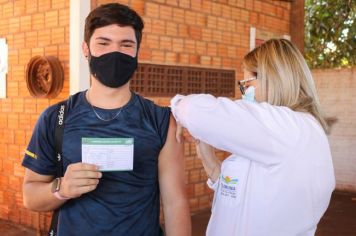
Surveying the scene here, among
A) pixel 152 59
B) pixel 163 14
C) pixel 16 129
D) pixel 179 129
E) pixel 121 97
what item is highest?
pixel 163 14

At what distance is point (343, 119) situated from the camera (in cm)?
739

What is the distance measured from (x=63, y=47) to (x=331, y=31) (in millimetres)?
8146

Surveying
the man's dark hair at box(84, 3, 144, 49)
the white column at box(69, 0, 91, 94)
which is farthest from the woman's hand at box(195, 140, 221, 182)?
the white column at box(69, 0, 91, 94)

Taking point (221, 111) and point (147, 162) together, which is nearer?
point (221, 111)

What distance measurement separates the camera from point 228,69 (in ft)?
18.9

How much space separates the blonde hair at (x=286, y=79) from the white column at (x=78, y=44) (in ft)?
8.10

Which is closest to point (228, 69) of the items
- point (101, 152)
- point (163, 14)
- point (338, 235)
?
point (163, 14)

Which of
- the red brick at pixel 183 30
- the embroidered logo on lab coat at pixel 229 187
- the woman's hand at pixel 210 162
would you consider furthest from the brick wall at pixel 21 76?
the embroidered logo on lab coat at pixel 229 187

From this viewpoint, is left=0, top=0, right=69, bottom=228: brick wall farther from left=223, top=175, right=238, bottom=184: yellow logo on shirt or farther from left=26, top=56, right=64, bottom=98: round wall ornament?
left=223, top=175, right=238, bottom=184: yellow logo on shirt

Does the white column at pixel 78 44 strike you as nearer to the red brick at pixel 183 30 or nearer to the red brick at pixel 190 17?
the red brick at pixel 183 30

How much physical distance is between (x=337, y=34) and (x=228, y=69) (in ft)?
19.9

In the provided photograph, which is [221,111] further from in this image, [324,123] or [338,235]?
[338,235]

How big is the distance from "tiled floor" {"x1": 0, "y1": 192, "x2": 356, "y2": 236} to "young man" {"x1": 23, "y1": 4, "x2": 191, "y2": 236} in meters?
2.95

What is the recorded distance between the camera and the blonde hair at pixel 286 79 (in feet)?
5.90
